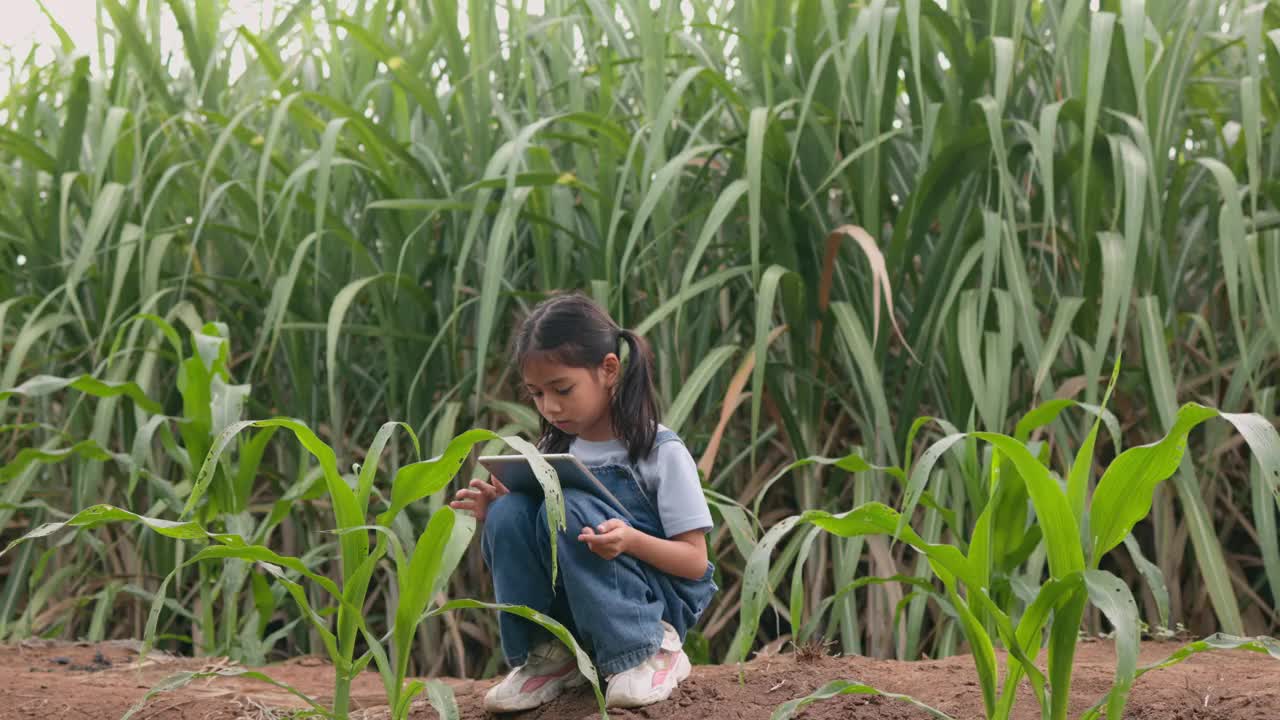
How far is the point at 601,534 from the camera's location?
1477mm

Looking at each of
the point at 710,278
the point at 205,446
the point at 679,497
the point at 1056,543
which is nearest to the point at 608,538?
the point at 679,497

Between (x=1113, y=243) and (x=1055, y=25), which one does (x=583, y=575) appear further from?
(x=1055, y=25)

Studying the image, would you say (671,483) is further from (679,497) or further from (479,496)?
(479,496)

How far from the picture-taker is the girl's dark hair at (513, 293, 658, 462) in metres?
1.54

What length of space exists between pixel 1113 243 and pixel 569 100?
3.45 ft

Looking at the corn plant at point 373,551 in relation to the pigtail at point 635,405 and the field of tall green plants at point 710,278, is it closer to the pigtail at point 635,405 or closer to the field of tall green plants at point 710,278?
the pigtail at point 635,405

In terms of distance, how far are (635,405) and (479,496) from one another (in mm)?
226


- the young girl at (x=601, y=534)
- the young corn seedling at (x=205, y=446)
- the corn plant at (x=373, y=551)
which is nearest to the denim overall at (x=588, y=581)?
the young girl at (x=601, y=534)

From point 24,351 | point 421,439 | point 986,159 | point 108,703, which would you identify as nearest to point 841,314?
point 986,159

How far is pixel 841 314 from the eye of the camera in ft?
6.84

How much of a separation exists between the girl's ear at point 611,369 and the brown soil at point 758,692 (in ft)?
1.30

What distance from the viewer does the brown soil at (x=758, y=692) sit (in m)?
1.47

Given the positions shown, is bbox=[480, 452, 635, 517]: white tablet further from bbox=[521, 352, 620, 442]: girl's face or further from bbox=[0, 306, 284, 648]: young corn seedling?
bbox=[0, 306, 284, 648]: young corn seedling

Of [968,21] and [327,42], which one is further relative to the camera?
[327,42]
